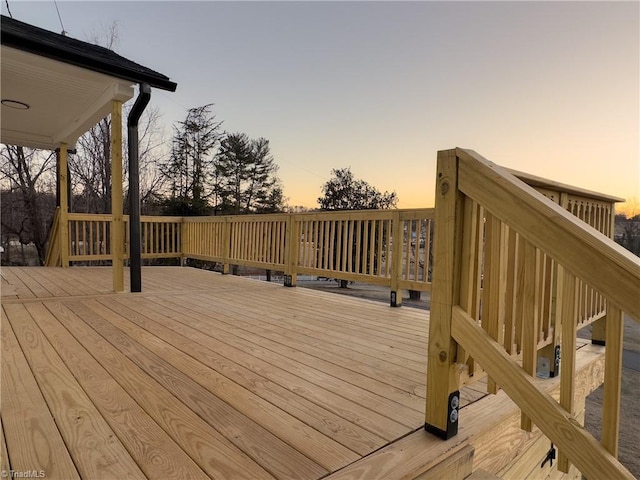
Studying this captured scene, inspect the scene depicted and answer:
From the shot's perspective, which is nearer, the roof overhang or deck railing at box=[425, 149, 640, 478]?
deck railing at box=[425, 149, 640, 478]

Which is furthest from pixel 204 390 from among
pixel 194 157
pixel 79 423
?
pixel 194 157

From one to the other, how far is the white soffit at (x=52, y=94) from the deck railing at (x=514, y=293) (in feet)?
13.1

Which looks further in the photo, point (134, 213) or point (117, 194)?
point (134, 213)

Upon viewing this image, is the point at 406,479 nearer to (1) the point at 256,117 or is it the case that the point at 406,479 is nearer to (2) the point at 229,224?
(2) the point at 229,224

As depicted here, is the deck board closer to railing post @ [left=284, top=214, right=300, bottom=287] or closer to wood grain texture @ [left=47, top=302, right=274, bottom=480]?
wood grain texture @ [left=47, top=302, right=274, bottom=480]

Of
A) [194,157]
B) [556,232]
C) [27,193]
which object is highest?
[194,157]

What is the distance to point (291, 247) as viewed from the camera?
15.4 ft

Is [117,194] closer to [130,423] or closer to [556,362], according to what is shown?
[130,423]

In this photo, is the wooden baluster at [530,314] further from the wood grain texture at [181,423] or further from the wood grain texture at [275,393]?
the wood grain texture at [181,423]

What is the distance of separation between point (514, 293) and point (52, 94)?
5419 mm

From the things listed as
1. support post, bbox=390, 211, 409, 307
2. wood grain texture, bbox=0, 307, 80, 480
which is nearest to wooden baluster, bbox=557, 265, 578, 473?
wood grain texture, bbox=0, 307, 80, 480

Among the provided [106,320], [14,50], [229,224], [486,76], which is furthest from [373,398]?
[486,76]

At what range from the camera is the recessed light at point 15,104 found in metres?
4.42

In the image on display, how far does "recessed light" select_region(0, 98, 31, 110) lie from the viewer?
4.42 metres
